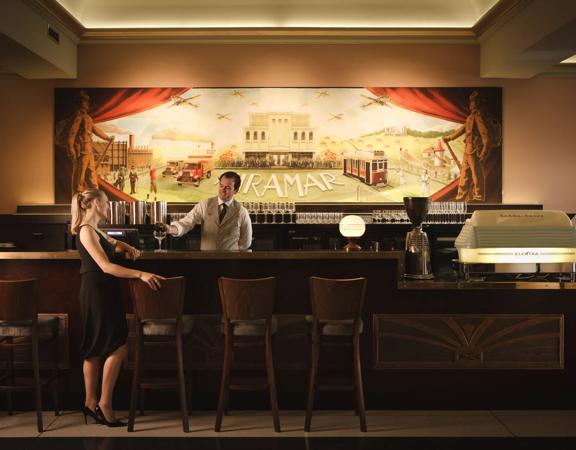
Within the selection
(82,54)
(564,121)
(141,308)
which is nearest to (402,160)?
(564,121)

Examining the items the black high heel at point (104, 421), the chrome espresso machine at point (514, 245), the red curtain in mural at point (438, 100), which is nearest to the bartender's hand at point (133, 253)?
the black high heel at point (104, 421)

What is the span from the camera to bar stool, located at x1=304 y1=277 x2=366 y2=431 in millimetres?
4027

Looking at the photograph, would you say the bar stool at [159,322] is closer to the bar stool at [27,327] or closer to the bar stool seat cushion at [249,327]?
the bar stool seat cushion at [249,327]

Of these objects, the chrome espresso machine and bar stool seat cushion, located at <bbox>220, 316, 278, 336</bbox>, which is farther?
the chrome espresso machine

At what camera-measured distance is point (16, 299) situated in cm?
405

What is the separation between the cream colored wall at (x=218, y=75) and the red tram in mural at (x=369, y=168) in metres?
0.95

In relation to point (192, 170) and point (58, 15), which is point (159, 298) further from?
point (58, 15)

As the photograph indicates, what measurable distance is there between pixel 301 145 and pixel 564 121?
3.46m

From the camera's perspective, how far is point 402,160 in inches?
320

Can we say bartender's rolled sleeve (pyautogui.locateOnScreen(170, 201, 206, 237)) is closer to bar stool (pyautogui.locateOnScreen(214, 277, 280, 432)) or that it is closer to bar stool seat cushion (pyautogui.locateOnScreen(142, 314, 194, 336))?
bar stool seat cushion (pyautogui.locateOnScreen(142, 314, 194, 336))

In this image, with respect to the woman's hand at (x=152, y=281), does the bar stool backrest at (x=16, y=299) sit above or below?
below

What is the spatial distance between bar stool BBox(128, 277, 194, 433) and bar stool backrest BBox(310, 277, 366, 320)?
88cm

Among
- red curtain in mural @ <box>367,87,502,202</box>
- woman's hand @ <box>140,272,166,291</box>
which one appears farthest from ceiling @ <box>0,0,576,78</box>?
woman's hand @ <box>140,272,166,291</box>

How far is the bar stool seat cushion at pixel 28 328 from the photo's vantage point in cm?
414
